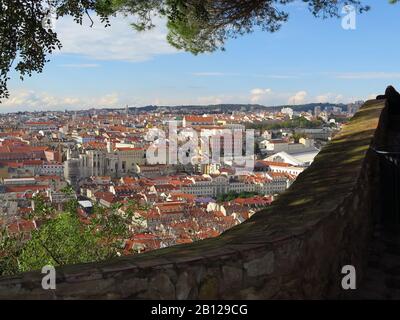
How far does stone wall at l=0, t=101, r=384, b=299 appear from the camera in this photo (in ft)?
3.75

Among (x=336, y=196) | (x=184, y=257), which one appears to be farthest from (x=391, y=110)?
(x=184, y=257)

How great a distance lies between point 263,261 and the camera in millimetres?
1411

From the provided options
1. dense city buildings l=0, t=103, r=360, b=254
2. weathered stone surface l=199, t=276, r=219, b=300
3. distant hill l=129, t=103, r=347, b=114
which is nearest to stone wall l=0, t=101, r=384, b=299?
weathered stone surface l=199, t=276, r=219, b=300

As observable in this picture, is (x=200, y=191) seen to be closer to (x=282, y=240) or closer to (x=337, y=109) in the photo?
(x=282, y=240)

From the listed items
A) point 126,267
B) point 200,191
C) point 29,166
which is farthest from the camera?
point 29,166

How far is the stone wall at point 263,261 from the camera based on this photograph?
1.14 meters

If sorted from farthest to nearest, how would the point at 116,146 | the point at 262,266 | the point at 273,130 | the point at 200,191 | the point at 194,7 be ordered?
the point at 273,130
the point at 116,146
the point at 200,191
the point at 194,7
the point at 262,266

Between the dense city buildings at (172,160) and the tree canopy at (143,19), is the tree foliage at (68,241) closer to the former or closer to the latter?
the tree canopy at (143,19)

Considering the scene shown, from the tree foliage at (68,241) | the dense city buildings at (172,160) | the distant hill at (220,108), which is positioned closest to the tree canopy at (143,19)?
the tree foliage at (68,241)

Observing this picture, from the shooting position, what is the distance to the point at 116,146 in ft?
217

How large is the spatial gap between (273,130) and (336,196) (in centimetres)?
7941

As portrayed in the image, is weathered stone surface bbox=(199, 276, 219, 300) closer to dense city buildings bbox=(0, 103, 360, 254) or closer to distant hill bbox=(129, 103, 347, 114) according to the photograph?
dense city buildings bbox=(0, 103, 360, 254)

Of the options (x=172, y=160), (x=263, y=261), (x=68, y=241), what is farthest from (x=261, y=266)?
(x=172, y=160)

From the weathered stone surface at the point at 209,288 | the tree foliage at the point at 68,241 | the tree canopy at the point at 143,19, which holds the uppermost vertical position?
the tree canopy at the point at 143,19
